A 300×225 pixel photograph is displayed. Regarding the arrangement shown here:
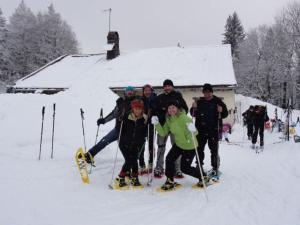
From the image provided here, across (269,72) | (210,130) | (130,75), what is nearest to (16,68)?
(130,75)

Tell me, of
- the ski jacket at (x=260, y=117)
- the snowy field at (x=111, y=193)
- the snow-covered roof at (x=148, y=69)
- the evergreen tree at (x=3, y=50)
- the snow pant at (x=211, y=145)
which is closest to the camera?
the snowy field at (x=111, y=193)

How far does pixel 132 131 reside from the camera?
6375mm

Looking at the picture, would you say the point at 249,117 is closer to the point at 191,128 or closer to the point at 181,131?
the point at 181,131

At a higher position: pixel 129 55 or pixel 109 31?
pixel 109 31

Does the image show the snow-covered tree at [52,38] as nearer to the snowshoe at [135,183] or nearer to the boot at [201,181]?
the snowshoe at [135,183]

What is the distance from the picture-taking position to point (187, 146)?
5.97 meters

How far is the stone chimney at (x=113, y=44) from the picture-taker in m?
30.5

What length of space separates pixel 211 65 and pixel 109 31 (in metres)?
11.9

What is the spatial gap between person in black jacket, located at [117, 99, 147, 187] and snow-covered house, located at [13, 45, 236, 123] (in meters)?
15.8

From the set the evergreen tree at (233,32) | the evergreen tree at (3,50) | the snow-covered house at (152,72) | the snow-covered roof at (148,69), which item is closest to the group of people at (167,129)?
the snow-covered house at (152,72)

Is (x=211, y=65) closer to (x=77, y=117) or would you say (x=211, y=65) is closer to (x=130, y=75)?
(x=130, y=75)

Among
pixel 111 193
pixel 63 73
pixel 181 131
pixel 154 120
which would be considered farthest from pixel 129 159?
pixel 63 73

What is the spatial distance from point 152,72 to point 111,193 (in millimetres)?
20549

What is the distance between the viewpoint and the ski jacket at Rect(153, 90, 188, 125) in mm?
6344
